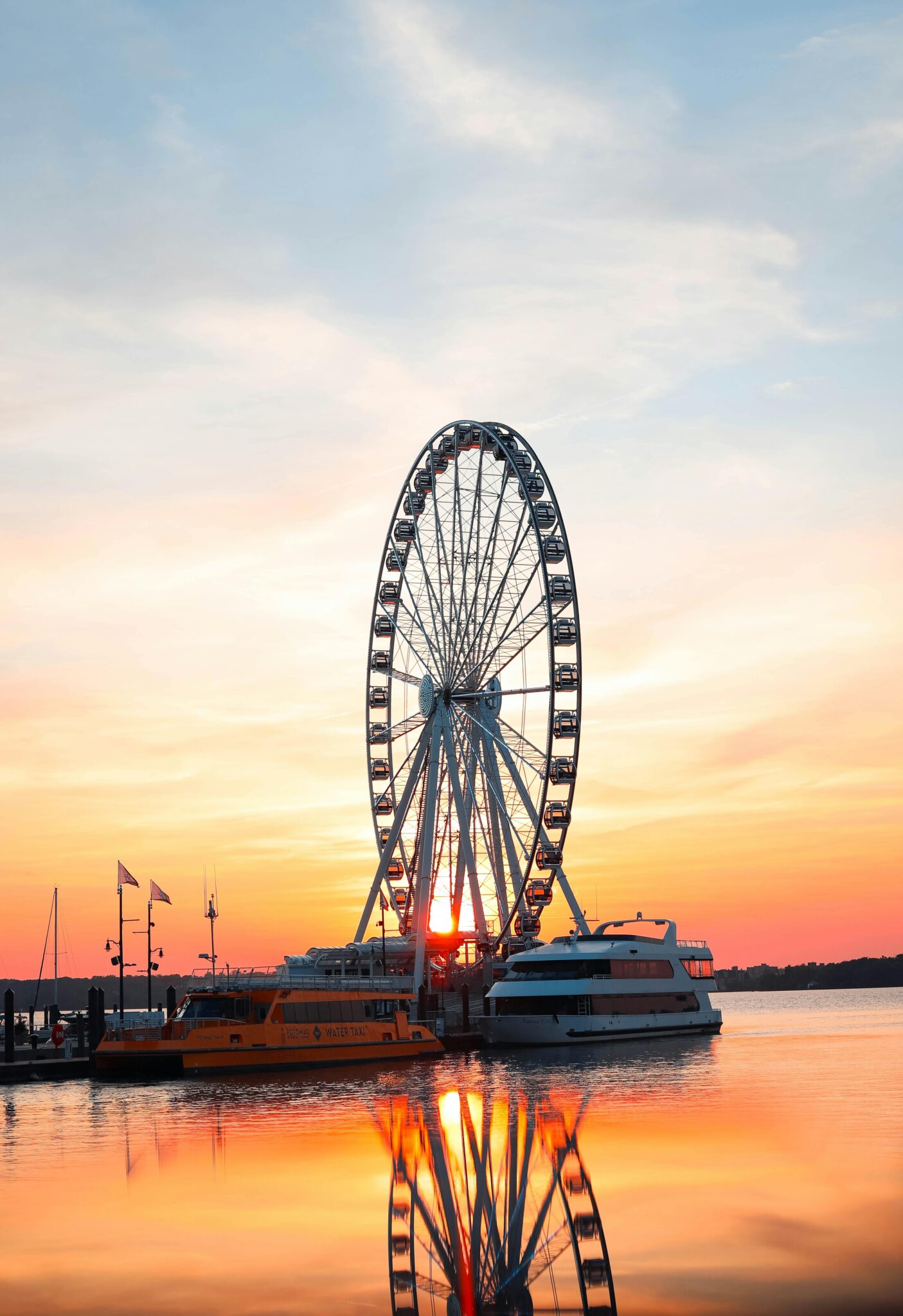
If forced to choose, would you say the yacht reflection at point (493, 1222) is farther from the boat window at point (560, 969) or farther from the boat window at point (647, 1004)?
the boat window at point (647, 1004)

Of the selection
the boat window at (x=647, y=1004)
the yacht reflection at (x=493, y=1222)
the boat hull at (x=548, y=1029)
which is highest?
the boat window at (x=647, y=1004)

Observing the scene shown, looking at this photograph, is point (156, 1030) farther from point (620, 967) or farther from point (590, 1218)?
point (590, 1218)

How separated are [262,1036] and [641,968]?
29.8m

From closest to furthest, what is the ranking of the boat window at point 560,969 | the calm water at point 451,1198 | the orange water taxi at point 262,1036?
1. the calm water at point 451,1198
2. the orange water taxi at point 262,1036
3. the boat window at point 560,969

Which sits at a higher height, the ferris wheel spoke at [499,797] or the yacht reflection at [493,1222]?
the ferris wheel spoke at [499,797]

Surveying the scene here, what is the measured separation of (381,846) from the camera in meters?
80.6

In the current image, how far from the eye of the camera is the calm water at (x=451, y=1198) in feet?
62.8

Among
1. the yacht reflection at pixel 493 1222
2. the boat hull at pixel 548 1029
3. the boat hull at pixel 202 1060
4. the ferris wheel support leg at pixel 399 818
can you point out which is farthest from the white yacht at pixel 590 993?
the yacht reflection at pixel 493 1222

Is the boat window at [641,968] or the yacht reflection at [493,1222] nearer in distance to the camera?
the yacht reflection at [493,1222]

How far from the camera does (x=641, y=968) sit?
78.2 meters

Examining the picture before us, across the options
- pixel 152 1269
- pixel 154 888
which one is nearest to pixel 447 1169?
pixel 152 1269

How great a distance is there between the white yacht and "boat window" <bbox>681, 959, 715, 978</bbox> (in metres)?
2.43

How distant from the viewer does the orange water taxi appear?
172ft

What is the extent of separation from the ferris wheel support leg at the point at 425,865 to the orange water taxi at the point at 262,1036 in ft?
44.4
